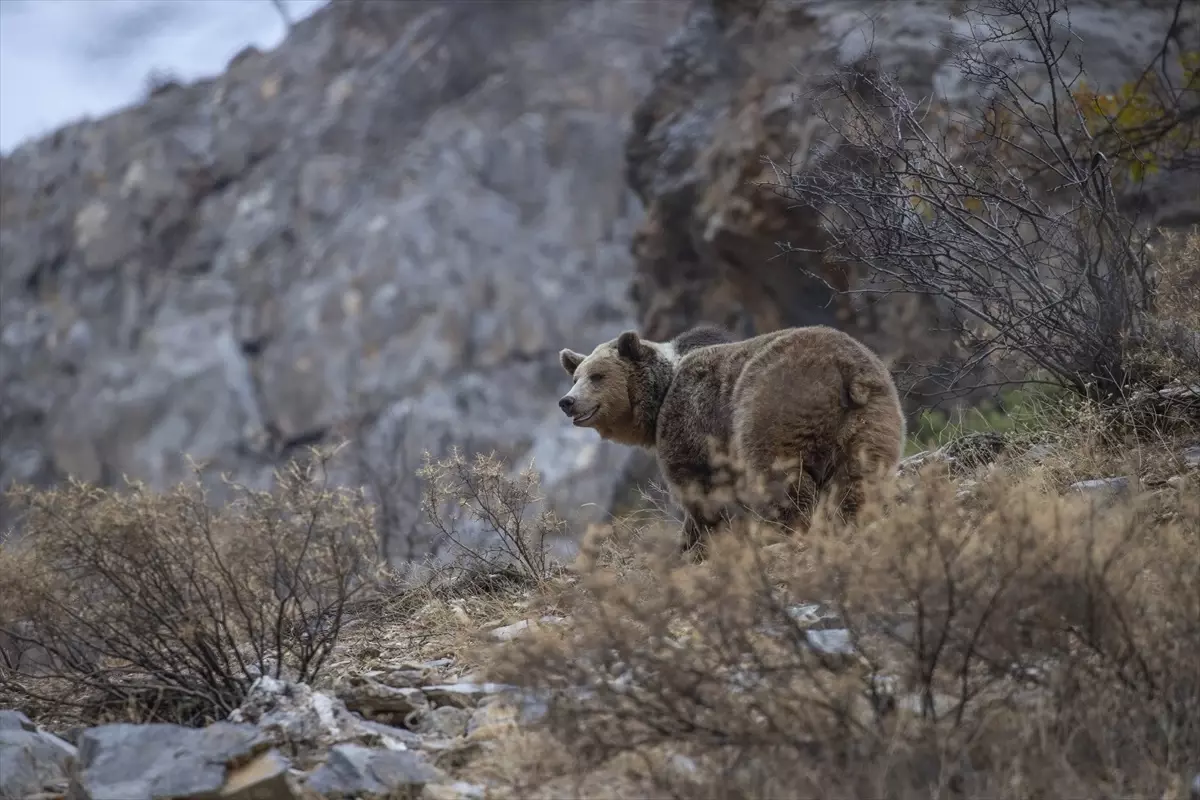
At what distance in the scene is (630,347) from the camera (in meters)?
8.80

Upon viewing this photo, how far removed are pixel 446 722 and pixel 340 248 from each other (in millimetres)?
39048

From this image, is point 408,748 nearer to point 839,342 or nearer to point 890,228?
point 839,342

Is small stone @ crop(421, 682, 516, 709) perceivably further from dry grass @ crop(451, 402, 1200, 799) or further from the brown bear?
the brown bear

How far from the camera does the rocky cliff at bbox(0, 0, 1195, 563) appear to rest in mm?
39719

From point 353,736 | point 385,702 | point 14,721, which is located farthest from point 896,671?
point 14,721

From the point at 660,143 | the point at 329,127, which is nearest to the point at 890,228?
the point at 660,143

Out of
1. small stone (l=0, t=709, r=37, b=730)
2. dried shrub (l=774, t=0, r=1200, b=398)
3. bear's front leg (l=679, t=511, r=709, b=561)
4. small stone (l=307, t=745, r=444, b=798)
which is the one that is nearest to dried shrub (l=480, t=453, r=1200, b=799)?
small stone (l=307, t=745, r=444, b=798)

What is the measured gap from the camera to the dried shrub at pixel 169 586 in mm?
5992

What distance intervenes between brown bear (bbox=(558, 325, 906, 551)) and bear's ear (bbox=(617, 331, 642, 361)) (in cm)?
36

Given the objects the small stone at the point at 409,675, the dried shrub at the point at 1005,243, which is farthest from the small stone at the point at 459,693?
the dried shrub at the point at 1005,243

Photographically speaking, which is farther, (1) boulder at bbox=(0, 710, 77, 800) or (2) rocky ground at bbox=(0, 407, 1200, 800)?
(1) boulder at bbox=(0, 710, 77, 800)

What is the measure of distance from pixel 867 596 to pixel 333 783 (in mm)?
2134

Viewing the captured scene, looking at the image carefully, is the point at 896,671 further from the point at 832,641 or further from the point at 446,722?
the point at 446,722

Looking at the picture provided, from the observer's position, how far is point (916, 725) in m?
4.46
